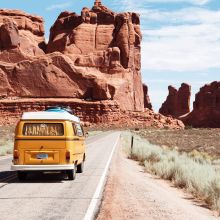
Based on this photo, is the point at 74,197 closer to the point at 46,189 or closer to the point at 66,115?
the point at 46,189

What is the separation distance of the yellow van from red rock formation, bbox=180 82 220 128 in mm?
154593

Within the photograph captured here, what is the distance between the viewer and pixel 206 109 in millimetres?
175750

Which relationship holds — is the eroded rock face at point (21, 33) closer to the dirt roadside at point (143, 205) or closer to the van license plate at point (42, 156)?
the van license plate at point (42, 156)

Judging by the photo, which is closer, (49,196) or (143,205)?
(143,205)

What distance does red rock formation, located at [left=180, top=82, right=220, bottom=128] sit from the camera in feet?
553

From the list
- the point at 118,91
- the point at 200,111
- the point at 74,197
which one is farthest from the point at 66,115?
the point at 200,111

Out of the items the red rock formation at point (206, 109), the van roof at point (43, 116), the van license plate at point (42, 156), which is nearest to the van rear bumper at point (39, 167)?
the van license plate at point (42, 156)

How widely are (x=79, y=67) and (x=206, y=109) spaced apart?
6513cm

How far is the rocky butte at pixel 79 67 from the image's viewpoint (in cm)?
12138

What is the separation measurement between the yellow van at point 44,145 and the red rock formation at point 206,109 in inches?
6086

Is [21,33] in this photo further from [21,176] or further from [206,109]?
[21,176]

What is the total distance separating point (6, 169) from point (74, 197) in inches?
336

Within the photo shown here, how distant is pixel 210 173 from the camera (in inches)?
604

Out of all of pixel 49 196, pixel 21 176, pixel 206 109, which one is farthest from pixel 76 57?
pixel 49 196
